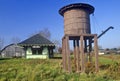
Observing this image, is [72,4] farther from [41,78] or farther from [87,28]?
[41,78]

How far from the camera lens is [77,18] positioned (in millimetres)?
18250

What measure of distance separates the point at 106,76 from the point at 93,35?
5.11 meters

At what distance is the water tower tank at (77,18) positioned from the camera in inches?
717

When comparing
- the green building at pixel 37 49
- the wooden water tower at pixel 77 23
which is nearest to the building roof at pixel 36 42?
the green building at pixel 37 49

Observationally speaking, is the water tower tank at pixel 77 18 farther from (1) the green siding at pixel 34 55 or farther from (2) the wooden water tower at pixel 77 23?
(1) the green siding at pixel 34 55

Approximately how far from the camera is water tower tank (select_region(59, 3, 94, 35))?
18.2 metres

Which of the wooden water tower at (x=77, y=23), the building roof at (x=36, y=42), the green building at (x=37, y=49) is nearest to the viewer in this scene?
the wooden water tower at (x=77, y=23)

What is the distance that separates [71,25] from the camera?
1844 cm

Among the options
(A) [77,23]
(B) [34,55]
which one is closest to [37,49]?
(B) [34,55]

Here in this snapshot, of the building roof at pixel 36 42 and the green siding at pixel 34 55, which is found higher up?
A: the building roof at pixel 36 42

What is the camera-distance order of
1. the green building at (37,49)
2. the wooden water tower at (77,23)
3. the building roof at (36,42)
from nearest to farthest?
the wooden water tower at (77,23)
the green building at (37,49)
the building roof at (36,42)

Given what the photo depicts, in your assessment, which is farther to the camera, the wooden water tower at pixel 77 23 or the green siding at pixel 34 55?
the green siding at pixel 34 55

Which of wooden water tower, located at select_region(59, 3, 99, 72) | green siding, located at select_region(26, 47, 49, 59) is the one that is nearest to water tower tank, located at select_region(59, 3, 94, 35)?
wooden water tower, located at select_region(59, 3, 99, 72)

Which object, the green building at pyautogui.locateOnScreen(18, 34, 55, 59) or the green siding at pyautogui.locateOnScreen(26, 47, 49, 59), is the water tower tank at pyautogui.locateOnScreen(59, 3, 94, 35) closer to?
the green building at pyautogui.locateOnScreen(18, 34, 55, 59)
